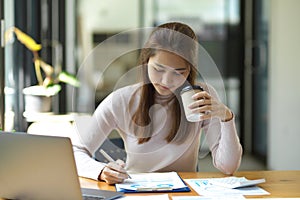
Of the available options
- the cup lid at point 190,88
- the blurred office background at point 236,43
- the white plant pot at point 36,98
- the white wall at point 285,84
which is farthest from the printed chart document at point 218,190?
the white wall at point 285,84

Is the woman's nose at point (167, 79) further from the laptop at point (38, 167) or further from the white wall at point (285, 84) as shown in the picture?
the white wall at point (285, 84)

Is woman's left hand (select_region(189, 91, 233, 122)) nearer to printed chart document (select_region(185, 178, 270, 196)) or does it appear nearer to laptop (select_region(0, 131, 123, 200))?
printed chart document (select_region(185, 178, 270, 196))

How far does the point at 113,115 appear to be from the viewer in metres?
1.87

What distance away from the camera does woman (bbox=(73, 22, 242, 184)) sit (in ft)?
5.12

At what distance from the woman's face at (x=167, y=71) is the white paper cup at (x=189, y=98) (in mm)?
28

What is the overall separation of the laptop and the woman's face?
0.40 m

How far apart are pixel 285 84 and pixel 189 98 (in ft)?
10.1

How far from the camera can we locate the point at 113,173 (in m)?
1.69

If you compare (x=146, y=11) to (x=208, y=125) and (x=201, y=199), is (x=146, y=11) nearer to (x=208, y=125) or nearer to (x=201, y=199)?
(x=208, y=125)

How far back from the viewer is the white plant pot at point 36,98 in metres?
3.41

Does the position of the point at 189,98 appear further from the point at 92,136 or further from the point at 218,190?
the point at 92,136

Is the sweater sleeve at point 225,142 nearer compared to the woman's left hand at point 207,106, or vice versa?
the woman's left hand at point 207,106

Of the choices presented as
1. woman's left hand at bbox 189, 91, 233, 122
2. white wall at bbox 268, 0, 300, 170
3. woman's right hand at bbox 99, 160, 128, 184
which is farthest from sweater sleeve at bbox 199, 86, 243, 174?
white wall at bbox 268, 0, 300, 170

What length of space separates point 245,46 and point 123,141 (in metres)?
3.89
